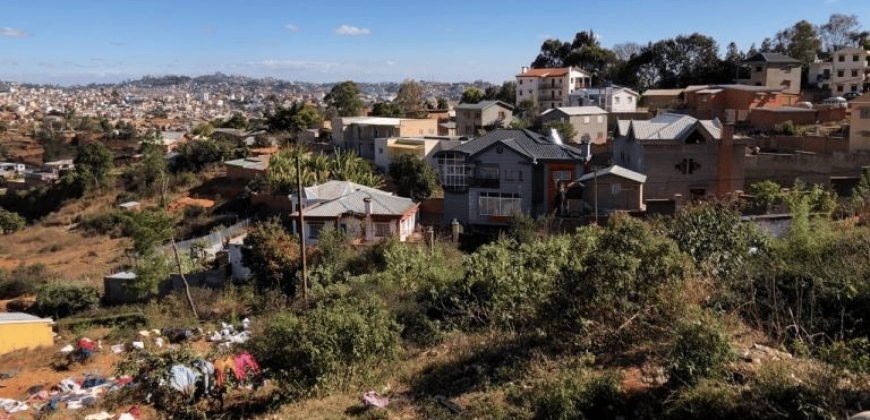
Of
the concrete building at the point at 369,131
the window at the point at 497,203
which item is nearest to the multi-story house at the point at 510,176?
the window at the point at 497,203

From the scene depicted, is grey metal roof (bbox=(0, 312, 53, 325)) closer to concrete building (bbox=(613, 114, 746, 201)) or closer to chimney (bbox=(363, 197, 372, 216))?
chimney (bbox=(363, 197, 372, 216))

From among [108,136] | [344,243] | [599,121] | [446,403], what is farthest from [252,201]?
[108,136]

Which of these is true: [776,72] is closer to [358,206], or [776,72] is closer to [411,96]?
[411,96]

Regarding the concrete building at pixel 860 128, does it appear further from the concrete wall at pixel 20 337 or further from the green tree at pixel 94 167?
the green tree at pixel 94 167

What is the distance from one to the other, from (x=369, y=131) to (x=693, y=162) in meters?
21.0

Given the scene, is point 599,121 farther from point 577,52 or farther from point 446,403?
point 446,403

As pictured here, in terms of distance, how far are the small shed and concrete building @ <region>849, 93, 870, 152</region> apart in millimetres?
31193

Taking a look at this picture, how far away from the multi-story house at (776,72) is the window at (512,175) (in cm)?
3162

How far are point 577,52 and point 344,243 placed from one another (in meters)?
49.4

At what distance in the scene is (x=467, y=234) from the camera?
23.6 m

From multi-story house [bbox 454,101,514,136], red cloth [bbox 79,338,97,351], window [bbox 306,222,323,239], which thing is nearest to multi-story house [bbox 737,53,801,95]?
multi-story house [bbox 454,101,514,136]

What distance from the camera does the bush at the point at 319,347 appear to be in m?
9.66

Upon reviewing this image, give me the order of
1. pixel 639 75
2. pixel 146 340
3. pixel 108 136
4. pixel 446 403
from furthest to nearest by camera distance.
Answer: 1. pixel 108 136
2. pixel 639 75
3. pixel 146 340
4. pixel 446 403

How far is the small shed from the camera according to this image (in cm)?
1825
